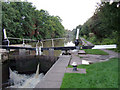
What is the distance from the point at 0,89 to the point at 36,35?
20.7m

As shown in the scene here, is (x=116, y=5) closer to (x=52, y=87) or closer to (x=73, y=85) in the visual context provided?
(x=73, y=85)

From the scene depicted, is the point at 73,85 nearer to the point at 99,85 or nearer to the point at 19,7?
the point at 99,85

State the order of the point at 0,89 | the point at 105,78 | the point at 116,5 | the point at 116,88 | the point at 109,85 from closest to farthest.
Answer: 1. the point at 116,88
2. the point at 109,85
3. the point at 105,78
4. the point at 116,5
5. the point at 0,89

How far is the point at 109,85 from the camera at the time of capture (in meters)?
2.73

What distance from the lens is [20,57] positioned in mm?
8273

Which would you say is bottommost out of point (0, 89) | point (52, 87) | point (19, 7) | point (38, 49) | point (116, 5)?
point (0, 89)

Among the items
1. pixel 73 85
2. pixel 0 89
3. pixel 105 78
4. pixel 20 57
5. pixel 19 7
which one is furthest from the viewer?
pixel 19 7

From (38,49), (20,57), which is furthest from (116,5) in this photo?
(20,57)

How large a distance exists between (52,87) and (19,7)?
57.5 ft

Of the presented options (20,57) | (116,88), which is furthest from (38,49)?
(116,88)

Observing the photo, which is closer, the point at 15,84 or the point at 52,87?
the point at 52,87

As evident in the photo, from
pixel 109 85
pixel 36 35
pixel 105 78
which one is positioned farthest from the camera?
pixel 36 35

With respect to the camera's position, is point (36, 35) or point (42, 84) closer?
point (42, 84)

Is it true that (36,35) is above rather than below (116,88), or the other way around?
above
